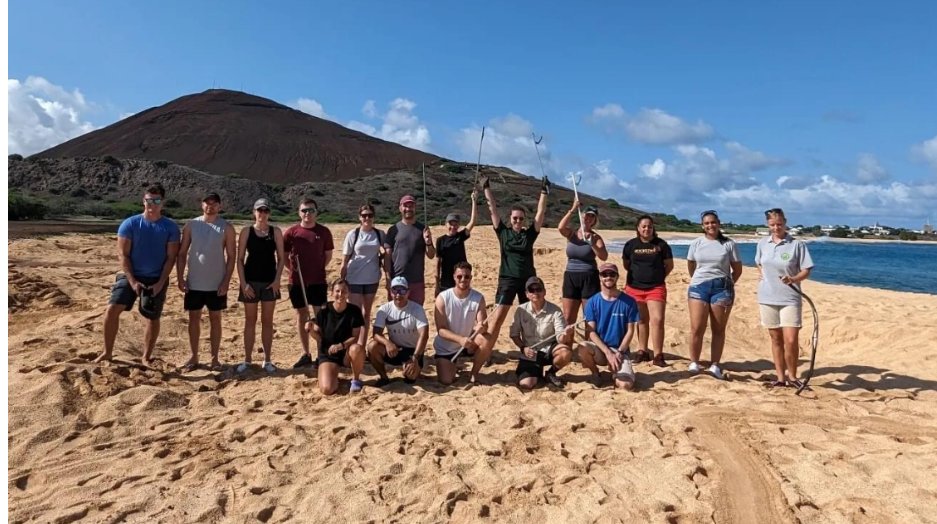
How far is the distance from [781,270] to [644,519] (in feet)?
9.94

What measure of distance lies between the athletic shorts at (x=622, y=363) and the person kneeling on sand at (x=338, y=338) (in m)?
2.13

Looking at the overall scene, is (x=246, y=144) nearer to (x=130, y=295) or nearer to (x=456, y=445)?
(x=130, y=295)

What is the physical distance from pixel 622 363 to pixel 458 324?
1563 millimetres

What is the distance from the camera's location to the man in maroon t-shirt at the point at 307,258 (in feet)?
17.5

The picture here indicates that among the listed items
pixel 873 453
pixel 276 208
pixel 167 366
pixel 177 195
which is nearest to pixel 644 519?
pixel 873 453

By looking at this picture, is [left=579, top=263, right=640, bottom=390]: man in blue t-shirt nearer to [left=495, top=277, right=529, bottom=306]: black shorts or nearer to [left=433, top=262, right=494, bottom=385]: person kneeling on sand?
[left=495, top=277, right=529, bottom=306]: black shorts

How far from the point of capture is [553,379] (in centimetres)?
510

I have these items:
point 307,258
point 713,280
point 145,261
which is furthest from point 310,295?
point 713,280

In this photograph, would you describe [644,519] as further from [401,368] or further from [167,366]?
[167,366]

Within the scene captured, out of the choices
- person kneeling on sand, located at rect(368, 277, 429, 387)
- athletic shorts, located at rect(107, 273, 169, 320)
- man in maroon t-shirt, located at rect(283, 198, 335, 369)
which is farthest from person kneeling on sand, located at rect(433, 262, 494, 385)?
athletic shorts, located at rect(107, 273, 169, 320)

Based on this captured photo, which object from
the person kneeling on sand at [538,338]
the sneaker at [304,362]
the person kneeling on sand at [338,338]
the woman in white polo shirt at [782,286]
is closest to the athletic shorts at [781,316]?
the woman in white polo shirt at [782,286]

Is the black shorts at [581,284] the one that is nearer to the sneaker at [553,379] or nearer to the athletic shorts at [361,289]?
the sneaker at [553,379]

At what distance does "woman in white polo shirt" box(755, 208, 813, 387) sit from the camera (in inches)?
190

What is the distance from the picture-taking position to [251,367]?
549 cm
